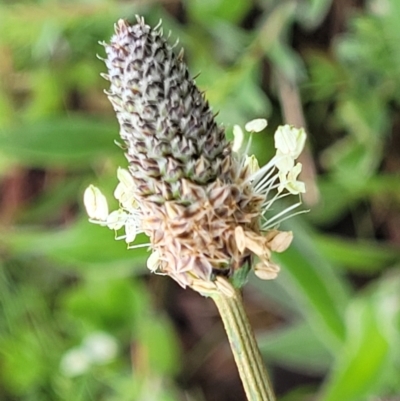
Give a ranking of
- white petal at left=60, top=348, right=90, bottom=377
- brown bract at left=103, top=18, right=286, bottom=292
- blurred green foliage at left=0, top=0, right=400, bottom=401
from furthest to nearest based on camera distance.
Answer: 1. white petal at left=60, top=348, right=90, bottom=377
2. blurred green foliage at left=0, top=0, right=400, bottom=401
3. brown bract at left=103, top=18, right=286, bottom=292

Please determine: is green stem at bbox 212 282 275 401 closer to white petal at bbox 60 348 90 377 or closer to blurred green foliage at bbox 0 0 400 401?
blurred green foliage at bbox 0 0 400 401

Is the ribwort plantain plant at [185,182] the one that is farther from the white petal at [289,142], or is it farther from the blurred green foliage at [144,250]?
the blurred green foliage at [144,250]

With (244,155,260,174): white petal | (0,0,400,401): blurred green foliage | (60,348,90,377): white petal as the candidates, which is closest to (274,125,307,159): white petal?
(244,155,260,174): white petal

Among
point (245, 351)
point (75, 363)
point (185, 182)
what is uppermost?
point (75, 363)

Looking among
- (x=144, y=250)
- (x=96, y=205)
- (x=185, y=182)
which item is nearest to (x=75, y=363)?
(x=144, y=250)

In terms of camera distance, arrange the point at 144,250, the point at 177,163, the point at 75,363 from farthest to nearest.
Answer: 1. the point at 75,363
2. the point at 144,250
3. the point at 177,163

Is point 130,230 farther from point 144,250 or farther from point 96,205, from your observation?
point 144,250
